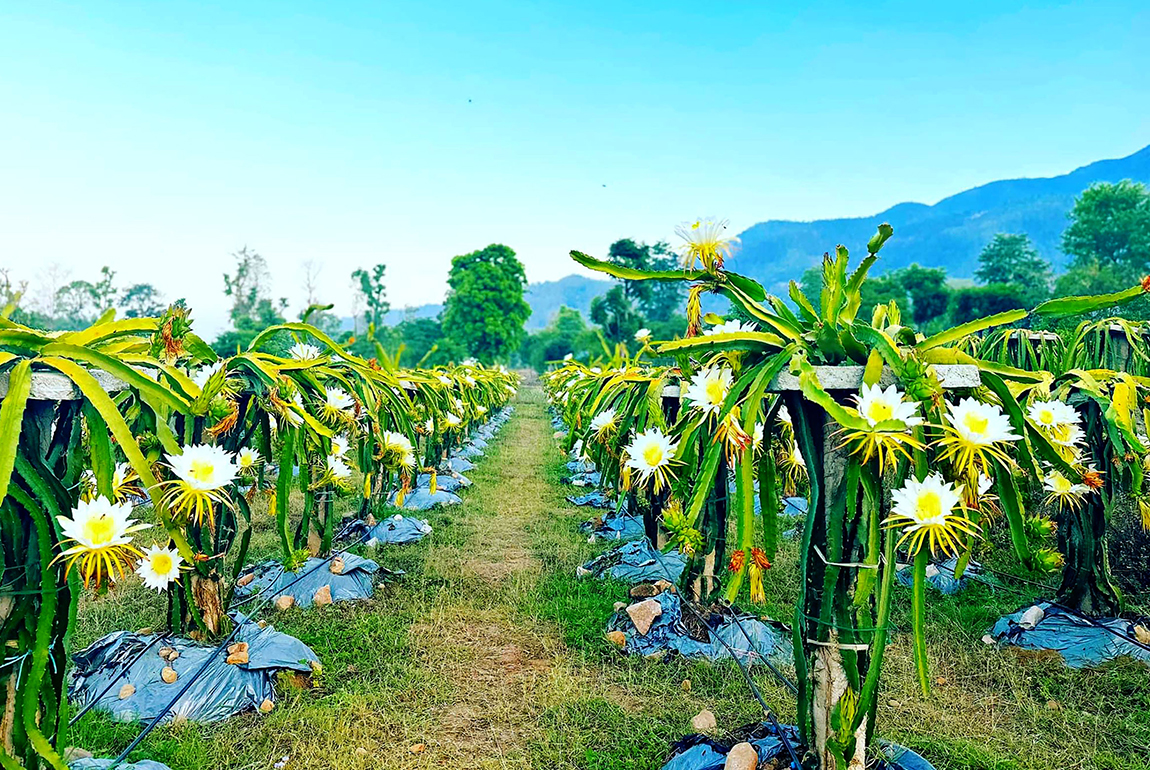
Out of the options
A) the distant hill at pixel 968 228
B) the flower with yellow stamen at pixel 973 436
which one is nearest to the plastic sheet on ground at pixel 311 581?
the flower with yellow stamen at pixel 973 436

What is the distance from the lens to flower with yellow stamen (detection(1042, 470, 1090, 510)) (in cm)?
176

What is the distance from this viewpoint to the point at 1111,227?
25297 millimetres

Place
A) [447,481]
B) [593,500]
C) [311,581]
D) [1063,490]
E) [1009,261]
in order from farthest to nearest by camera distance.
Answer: [1009,261]
[447,481]
[593,500]
[311,581]
[1063,490]

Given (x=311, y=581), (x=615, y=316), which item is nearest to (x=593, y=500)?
(x=311, y=581)

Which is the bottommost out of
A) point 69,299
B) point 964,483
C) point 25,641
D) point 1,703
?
point 1,703

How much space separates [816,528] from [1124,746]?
1.43m

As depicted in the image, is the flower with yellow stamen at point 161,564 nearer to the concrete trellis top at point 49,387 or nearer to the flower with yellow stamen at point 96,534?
the flower with yellow stamen at point 96,534

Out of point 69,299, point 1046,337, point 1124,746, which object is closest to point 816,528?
point 1124,746

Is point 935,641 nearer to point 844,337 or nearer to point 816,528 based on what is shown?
point 816,528

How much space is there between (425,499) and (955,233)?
183626mm

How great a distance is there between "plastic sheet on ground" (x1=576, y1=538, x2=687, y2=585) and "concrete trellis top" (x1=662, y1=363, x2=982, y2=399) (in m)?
1.97

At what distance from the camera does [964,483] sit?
1184 mm

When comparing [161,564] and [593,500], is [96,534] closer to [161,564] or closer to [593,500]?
[161,564]

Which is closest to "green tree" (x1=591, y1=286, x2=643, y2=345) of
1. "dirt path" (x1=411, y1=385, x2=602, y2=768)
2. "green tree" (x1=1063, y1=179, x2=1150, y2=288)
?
"green tree" (x1=1063, y1=179, x2=1150, y2=288)
